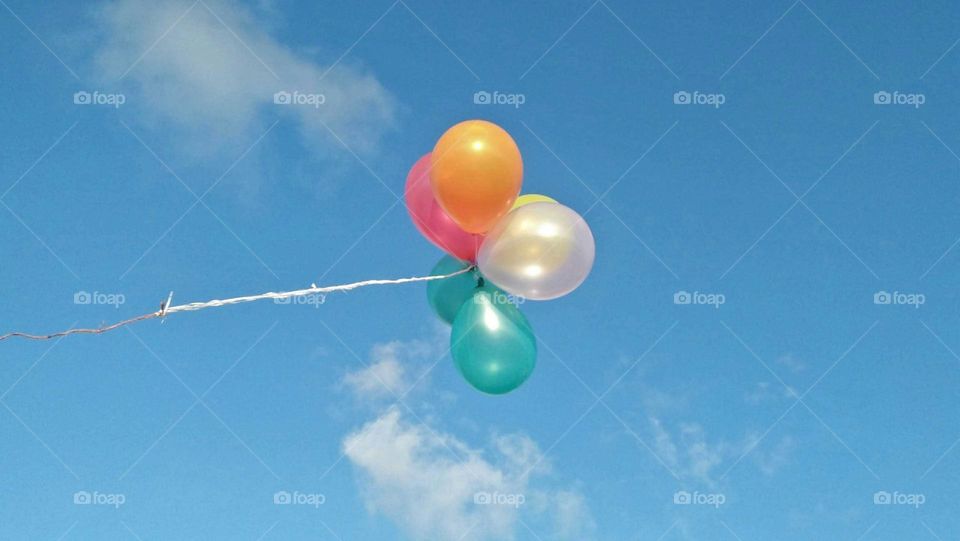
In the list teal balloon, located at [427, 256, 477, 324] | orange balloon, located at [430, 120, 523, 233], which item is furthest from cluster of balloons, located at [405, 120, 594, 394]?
teal balloon, located at [427, 256, 477, 324]

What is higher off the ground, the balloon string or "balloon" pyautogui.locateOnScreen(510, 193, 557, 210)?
"balloon" pyautogui.locateOnScreen(510, 193, 557, 210)

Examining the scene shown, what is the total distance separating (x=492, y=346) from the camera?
20.7 ft

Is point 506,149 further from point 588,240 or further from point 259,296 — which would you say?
point 259,296

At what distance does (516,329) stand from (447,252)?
3.00 ft

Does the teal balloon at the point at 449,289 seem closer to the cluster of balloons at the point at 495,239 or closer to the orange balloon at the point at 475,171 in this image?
the cluster of balloons at the point at 495,239

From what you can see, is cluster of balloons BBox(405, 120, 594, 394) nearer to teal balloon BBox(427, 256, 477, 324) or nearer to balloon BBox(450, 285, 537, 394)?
balloon BBox(450, 285, 537, 394)

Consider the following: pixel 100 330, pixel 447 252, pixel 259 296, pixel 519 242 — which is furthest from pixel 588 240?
pixel 100 330

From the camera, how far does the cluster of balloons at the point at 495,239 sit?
20.2 feet

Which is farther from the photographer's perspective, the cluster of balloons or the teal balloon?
the teal balloon

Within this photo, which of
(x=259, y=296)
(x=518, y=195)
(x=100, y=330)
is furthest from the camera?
(x=518, y=195)

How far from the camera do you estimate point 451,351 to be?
660cm

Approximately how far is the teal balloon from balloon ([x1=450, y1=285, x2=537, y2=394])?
0.39 metres

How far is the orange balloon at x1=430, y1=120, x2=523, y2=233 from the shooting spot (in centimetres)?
611

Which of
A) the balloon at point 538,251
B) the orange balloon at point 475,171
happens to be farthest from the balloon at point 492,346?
the orange balloon at point 475,171
